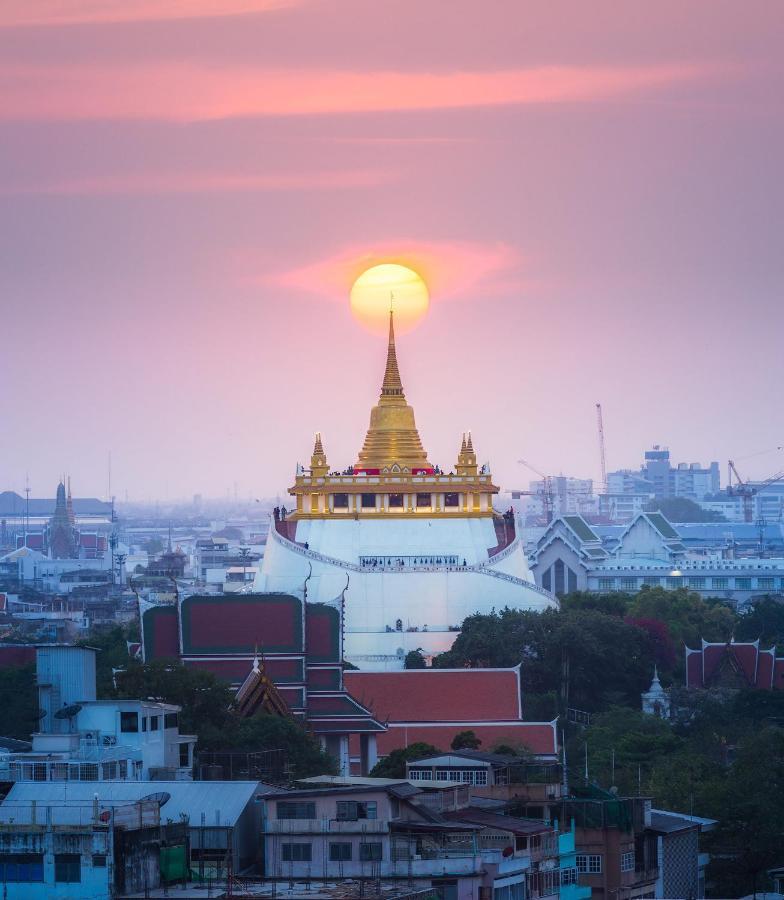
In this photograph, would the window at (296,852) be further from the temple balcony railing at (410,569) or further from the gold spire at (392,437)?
the gold spire at (392,437)

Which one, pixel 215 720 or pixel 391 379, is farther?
pixel 391 379

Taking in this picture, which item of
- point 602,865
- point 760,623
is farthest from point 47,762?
point 760,623

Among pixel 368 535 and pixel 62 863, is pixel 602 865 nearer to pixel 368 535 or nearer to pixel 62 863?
pixel 62 863

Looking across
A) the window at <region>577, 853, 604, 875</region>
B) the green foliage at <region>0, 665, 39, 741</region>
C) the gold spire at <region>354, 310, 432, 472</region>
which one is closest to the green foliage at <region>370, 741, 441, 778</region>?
the green foliage at <region>0, 665, 39, 741</region>

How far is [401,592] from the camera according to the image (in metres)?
125

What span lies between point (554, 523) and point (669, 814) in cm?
11059

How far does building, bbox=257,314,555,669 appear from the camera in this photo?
12356cm

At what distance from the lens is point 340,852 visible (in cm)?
6019

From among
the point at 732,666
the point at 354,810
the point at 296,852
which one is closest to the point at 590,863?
the point at 354,810

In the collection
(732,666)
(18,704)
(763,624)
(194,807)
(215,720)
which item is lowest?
(194,807)

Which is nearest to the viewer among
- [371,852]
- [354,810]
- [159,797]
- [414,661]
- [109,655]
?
[371,852]

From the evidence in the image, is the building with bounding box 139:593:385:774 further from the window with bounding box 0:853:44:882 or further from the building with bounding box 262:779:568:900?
the window with bounding box 0:853:44:882

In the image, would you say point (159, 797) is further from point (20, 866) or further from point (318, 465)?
point (318, 465)

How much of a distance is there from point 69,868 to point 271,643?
36.3 m
